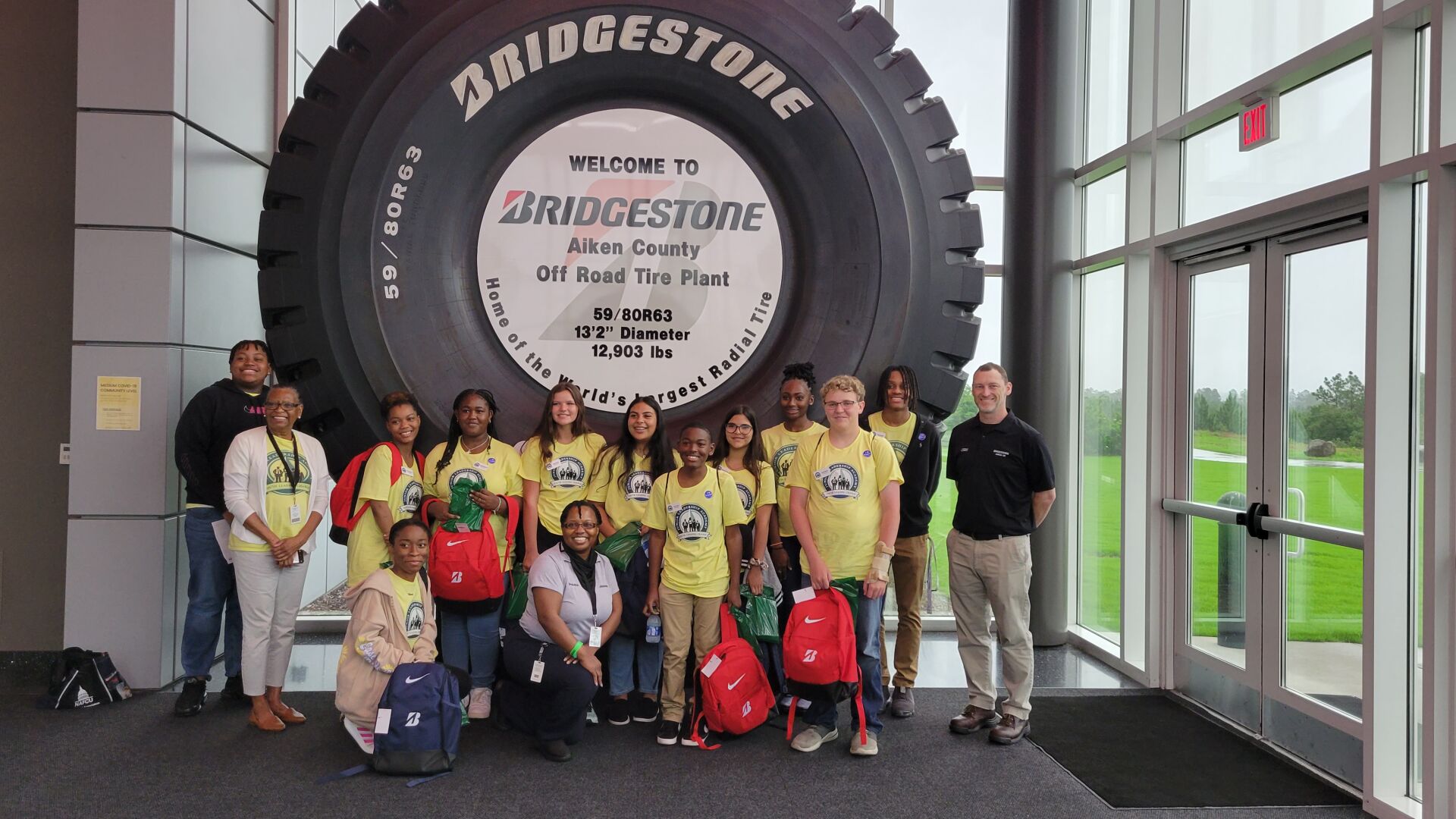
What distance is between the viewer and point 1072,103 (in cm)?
542

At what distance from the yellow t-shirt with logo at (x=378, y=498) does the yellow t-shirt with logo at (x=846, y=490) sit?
1.48m

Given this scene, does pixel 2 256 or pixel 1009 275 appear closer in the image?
pixel 2 256

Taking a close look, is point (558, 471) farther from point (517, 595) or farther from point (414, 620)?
point (414, 620)

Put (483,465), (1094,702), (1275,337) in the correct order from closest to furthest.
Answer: (483,465) → (1275,337) → (1094,702)

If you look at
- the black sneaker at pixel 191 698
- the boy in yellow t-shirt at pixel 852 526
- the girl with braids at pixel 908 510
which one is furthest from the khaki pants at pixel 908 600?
the black sneaker at pixel 191 698

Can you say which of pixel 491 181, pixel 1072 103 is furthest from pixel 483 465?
pixel 1072 103

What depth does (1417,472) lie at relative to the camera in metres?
3.25

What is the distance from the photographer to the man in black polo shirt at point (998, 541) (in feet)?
12.6

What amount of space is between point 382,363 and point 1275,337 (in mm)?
3610

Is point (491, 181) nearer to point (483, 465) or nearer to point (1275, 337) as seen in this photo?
point (483, 465)

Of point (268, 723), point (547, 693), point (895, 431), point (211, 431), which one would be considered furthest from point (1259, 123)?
point (268, 723)

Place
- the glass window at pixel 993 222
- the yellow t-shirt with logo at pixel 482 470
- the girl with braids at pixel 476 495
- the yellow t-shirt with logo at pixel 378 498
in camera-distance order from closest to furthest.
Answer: the girl with braids at pixel 476 495, the yellow t-shirt with logo at pixel 378 498, the yellow t-shirt with logo at pixel 482 470, the glass window at pixel 993 222

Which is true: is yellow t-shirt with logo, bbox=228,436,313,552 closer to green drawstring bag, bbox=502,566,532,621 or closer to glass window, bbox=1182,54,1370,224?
green drawstring bag, bbox=502,566,532,621

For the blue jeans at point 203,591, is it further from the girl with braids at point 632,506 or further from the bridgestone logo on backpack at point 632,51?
the bridgestone logo on backpack at point 632,51
